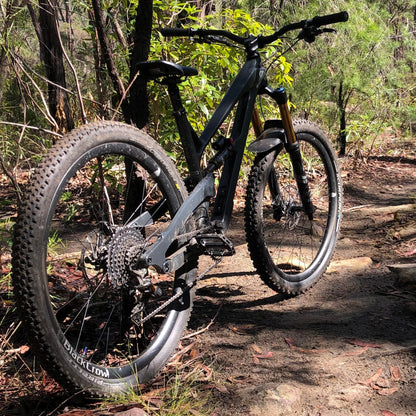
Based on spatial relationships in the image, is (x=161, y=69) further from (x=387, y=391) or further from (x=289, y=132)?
(x=387, y=391)

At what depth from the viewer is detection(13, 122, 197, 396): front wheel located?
5.94ft

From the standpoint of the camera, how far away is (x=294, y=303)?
10.6 feet

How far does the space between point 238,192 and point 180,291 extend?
3.44 meters

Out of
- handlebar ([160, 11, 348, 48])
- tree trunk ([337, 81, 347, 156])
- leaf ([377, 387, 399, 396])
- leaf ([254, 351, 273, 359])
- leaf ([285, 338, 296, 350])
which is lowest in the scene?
leaf ([254, 351, 273, 359])

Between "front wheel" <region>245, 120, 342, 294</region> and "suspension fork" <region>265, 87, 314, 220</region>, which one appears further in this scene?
"suspension fork" <region>265, 87, 314, 220</region>

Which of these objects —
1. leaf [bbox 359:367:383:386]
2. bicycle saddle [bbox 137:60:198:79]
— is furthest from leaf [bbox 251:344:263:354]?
bicycle saddle [bbox 137:60:198:79]

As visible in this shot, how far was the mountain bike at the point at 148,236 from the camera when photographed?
1.85 m

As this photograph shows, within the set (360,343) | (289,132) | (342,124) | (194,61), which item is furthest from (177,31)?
(342,124)

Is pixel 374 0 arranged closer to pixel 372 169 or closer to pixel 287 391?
pixel 372 169

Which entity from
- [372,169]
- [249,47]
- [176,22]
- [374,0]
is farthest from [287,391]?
[374,0]

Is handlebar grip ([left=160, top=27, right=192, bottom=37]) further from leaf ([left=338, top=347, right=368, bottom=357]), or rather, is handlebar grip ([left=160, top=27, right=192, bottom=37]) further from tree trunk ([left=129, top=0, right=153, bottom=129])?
leaf ([left=338, top=347, right=368, bottom=357])

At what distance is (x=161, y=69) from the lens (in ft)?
7.79

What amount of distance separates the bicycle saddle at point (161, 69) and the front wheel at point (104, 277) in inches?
13.7

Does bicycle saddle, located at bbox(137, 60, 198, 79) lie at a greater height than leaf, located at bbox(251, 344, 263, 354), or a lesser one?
greater
